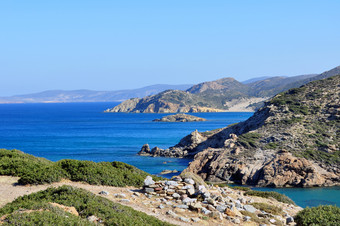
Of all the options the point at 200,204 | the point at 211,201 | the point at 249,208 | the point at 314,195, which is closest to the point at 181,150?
the point at 314,195

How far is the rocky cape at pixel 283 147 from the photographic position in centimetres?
4872

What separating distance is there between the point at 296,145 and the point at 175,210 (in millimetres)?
46483

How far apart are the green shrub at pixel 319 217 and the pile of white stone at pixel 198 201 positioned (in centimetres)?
73

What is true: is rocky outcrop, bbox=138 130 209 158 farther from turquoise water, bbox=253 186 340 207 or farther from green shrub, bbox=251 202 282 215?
green shrub, bbox=251 202 282 215

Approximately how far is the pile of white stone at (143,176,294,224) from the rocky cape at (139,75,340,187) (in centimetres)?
3335

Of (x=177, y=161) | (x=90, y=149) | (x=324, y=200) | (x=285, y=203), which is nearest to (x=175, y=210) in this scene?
(x=285, y=203)

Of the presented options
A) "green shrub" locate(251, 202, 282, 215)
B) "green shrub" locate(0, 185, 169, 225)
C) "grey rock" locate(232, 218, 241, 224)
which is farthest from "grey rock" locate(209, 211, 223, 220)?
"green shrub" locate(251, 202, 282, 215)

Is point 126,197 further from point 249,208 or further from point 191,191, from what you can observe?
point 249,208

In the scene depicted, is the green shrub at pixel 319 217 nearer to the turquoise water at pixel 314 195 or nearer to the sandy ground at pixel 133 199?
the sandy ground at pixel 133 199

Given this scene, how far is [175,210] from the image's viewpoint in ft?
47.1

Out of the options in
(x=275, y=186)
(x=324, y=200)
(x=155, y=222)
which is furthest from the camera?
(x=275, y=186)

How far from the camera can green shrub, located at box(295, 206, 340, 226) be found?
13969mm

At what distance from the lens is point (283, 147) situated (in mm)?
56344

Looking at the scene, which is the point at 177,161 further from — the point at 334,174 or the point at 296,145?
the point at 334,174
